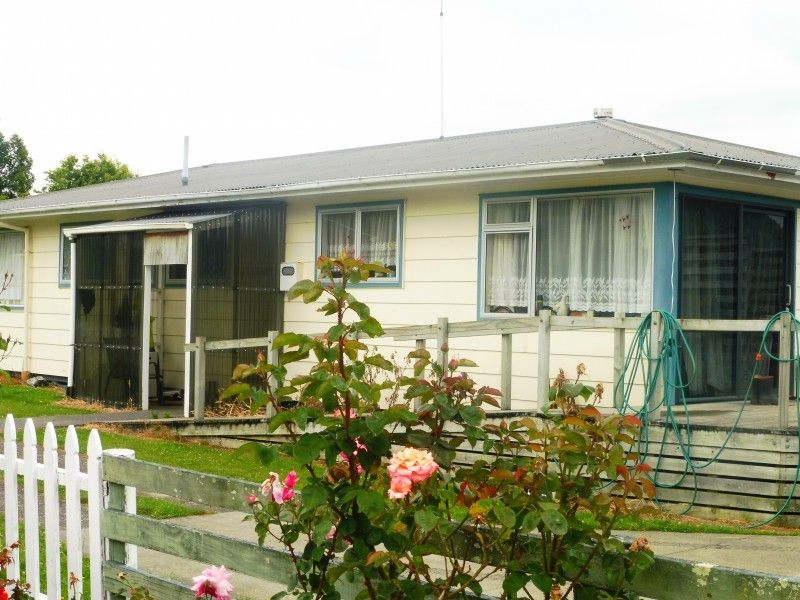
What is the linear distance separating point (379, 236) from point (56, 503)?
922cm

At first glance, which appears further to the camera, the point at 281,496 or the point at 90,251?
the point at 90,251

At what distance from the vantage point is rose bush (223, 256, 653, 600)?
10.3 feet

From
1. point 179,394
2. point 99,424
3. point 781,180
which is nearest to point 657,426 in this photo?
point 781,180

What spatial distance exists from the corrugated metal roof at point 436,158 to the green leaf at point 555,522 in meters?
7.87

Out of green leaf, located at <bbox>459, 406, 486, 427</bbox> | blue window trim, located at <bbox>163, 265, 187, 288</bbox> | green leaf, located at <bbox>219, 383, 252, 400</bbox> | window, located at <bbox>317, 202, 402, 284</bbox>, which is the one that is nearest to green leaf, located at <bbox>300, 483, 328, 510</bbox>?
green leaf, located at <bbox>219, 383, 252, 400</bbox>

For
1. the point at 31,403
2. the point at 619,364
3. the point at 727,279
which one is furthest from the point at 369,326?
the point at 31,403

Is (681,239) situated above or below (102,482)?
above

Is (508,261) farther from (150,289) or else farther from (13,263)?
(13,263)

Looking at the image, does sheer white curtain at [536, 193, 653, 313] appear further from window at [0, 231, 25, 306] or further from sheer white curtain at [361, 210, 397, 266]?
window at [0, 231, 25, 306]

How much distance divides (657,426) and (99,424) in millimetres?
7312

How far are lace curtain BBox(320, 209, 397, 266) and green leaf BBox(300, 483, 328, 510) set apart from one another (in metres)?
10.5

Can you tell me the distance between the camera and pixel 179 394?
1791cm

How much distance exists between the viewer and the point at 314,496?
3389 millimetres

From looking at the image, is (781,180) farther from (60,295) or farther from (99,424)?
(60,295)
